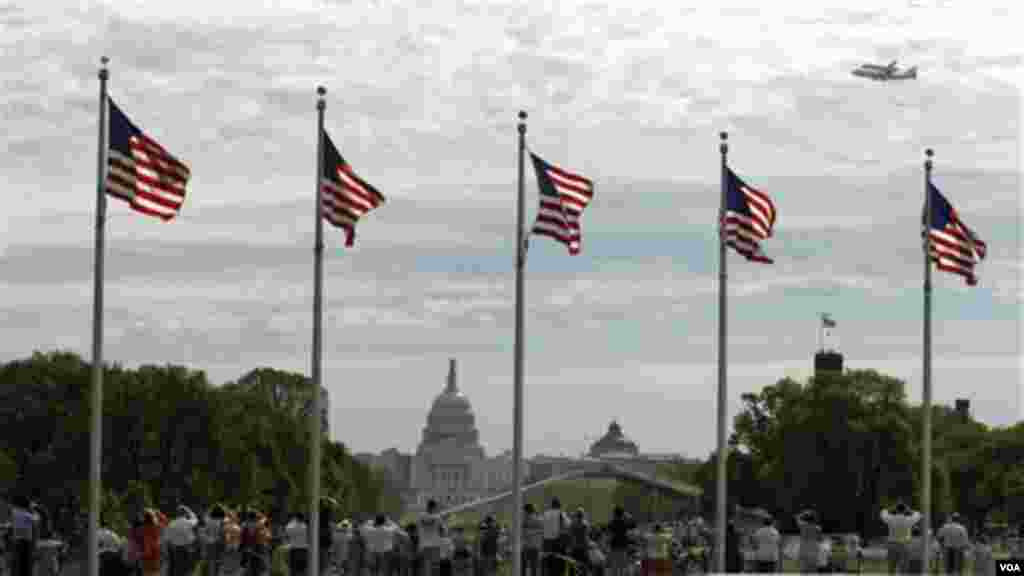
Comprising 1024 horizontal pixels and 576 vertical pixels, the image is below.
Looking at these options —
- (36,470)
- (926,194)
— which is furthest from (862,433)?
(926,194)

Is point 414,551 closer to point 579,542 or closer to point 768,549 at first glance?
point 579,542

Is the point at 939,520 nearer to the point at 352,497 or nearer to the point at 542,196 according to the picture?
the point at 352,497

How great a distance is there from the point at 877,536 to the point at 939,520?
8.54m

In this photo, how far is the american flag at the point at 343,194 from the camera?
4706cm

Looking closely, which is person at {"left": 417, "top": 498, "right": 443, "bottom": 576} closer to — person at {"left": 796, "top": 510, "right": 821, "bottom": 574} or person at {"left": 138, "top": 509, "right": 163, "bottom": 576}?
person at {"left": 138, "top": 509, "right": 163, "bottom": 576}

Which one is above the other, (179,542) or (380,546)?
(179,542)

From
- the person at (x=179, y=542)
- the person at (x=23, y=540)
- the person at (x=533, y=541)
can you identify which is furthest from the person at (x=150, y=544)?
the person at (x=533, y=541)

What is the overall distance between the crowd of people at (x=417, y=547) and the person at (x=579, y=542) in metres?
0.03

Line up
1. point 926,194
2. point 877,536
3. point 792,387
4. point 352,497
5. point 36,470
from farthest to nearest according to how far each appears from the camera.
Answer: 1. point 352,497
2. point 792,387
3. point 877,536
4. point 36,470
5. point 926,194

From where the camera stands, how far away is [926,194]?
53.0 meters

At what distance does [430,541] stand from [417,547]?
0.99m

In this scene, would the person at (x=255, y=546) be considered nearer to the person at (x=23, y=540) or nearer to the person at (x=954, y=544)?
the person at (x=23, y=540)

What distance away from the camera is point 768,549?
54.0m

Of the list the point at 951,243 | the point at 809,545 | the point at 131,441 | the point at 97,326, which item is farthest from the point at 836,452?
the point at 97,326
